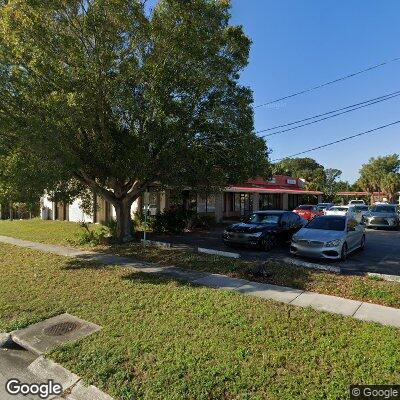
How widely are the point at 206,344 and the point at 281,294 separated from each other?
285 centimetres

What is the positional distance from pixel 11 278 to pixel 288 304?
673cm

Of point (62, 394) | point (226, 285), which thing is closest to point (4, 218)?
point (226, 285)

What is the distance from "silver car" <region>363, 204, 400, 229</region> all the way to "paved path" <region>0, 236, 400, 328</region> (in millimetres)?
17218

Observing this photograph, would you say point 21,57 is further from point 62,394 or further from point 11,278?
point 62,394

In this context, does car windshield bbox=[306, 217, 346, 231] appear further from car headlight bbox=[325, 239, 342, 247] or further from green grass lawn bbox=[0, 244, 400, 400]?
green grass lawn bbox=[0, 244, 400, 400]

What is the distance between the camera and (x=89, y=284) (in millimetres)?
8383

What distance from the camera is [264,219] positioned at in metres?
14.4

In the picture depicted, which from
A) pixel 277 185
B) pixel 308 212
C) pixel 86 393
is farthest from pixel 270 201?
pixel 86 393

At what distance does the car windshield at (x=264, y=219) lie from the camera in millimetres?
14117

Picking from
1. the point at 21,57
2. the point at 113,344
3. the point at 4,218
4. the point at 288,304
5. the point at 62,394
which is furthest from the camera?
the point at 4,218

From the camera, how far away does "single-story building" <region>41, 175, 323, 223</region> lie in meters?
21.9

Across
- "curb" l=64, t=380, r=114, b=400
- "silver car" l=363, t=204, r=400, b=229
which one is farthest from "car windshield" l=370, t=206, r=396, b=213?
"curb" l=64, t=380, r=114, b=400

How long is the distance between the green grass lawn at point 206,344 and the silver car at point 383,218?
1868 cm

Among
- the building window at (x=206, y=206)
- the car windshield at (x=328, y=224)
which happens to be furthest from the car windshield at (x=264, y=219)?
the building window at (x=206, y=206)
